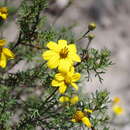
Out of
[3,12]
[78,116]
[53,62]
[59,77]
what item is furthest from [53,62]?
[3,12]

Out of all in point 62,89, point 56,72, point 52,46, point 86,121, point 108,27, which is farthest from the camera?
point 108,27

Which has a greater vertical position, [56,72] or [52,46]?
[52,46]

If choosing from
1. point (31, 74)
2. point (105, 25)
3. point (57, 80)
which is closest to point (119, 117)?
point (105, 25)

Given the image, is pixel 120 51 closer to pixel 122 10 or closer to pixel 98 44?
pixel 98 44

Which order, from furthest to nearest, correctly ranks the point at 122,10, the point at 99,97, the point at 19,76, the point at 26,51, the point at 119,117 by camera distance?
the point at 122,10 → the point at 119,117 → the point at 26,51 → the point at 19,76 → the point at 99,97

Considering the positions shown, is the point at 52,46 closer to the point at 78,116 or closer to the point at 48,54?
the point at 48,54

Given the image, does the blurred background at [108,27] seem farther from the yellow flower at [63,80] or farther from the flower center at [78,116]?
the yellow flower at [63,80]

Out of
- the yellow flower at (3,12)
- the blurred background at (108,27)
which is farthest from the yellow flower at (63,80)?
the blurred background at (108,27)
